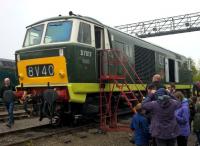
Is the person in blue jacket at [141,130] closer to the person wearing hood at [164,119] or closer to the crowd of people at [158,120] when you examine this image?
the crowd of people at [158,120]

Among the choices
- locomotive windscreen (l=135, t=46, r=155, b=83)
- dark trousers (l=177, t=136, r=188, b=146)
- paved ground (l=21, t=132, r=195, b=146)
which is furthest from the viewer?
locomotive windscreen (l=135, t=46, r=155, b=83)

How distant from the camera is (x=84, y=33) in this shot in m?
11.7

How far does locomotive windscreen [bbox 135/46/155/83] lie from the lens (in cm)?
1507

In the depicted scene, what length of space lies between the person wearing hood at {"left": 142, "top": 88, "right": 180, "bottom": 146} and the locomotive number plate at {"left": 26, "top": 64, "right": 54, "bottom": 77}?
5.75 m

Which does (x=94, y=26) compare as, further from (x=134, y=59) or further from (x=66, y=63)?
(x=134, y=59)

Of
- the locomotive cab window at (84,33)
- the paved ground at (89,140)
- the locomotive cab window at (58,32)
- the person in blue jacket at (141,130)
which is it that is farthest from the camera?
the locomotive cab window at (84,33)

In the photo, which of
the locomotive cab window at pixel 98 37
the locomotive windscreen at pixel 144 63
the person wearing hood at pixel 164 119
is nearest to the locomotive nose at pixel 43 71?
the locomotive cab window at pixel 98 37

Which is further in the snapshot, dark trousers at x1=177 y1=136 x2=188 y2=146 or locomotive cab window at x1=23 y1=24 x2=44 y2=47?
locomotive cab window at x1=23 y1=24 x2=44 y2=47

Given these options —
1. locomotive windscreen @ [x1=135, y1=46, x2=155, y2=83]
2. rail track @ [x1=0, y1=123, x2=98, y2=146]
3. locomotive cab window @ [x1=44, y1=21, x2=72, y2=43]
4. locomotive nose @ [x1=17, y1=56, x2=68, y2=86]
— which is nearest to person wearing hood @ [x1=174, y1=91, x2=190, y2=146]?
rail track @ [x1=0, y1=123, x2=98, y2=146]

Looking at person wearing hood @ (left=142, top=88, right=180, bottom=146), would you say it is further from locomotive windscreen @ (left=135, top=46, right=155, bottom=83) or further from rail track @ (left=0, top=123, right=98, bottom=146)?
locomotive windscreen @ (left=135, top=46, right=155, bottom=83)

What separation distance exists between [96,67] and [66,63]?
1.43m

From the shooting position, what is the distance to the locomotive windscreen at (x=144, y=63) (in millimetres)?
15073

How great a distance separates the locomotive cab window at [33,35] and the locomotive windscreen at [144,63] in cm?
440

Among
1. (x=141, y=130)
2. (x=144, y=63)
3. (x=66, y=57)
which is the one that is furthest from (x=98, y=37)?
(x=141, y=130)
